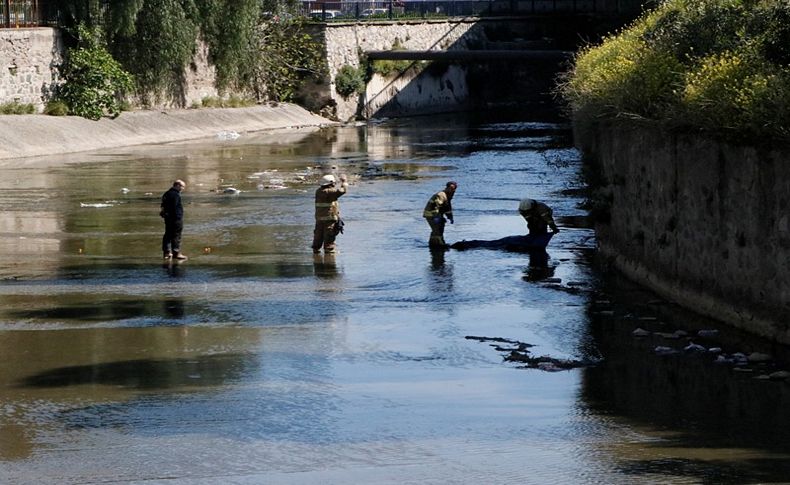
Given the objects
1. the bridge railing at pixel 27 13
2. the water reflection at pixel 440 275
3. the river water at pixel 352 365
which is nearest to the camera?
the river water at pixel 352 365

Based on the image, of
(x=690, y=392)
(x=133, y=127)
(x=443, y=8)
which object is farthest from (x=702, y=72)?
(x=443, y=8)

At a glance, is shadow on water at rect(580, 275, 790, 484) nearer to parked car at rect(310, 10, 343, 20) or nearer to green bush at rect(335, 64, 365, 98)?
green bush at rect(335, 64, 365, 98)

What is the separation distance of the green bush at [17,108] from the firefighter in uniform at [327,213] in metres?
24.9

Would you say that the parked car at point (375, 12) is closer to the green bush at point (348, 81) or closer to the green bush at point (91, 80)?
the green bush at point (348, 81)

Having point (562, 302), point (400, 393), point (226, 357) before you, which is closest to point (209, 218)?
point (562, 302)

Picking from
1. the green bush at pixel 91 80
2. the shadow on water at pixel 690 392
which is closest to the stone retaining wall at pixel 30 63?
the green bush at pixel 91 80

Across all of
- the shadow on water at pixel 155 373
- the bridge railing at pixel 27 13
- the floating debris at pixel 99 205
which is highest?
the bridge railing at pixel 27 13

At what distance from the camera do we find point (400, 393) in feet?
46.9

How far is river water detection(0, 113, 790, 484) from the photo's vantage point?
11883mm

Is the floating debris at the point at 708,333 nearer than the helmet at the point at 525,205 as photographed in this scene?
Yes

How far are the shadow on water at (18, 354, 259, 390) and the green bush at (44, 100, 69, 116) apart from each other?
34.2m

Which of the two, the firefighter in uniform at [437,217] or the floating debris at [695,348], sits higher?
the firefighter in uniform at [437,217]

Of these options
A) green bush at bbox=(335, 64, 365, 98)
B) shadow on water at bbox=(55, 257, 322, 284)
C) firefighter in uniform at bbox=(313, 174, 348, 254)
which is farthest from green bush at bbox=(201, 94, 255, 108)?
shadow on water at bbox=(55, 257, 322, 284)

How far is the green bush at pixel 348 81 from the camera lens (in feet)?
220
